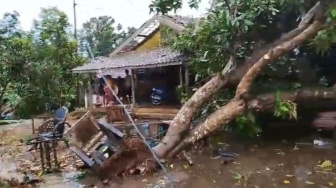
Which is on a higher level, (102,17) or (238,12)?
(102,17)

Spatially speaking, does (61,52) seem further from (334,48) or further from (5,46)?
(334,48)

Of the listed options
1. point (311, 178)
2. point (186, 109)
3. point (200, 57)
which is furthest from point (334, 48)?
point (311, 178)

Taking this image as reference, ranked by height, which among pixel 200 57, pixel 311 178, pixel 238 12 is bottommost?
pixel 311 178

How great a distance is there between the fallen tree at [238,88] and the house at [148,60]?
703 centimetres

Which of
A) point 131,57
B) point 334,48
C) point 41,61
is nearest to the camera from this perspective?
point 334,48

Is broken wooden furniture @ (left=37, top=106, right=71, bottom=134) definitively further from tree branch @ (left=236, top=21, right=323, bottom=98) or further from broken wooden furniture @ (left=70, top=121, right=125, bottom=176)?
tree branch @ (left=236, top=21, right=323, bottom=98)

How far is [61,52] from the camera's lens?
76.7 feet

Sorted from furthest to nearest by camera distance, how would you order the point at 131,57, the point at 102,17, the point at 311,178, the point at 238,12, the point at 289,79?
the point at 102,17
the point at 131,57
the point at 289,79
the point at 238,12
the point at 311,178

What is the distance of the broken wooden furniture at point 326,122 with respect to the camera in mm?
9883

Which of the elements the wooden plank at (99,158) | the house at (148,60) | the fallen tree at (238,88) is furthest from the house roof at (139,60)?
the wooden plank at (99,158)

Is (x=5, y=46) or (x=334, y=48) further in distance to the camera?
(x=5, y=46)

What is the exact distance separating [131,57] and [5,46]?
654cm

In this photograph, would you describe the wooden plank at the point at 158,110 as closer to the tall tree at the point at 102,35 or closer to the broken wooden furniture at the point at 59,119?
the broken wooden furniture at the point at 59,119

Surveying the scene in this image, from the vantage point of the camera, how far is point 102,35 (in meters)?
31.7
